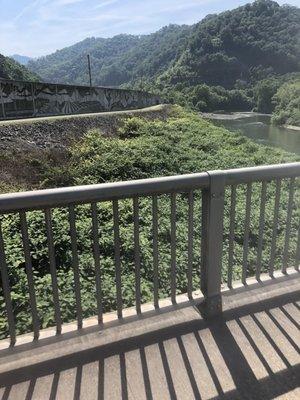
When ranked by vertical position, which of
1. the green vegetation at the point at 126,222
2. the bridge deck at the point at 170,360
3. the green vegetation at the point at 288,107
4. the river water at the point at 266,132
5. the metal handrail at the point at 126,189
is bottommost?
the river water at the point at 266,132

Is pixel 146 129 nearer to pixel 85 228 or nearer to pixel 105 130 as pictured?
pixel 105 130

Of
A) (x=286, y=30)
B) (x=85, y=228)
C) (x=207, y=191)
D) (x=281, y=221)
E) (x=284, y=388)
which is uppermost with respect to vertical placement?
(x=286, y=30)

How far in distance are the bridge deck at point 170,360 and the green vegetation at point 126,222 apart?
1209 millimetres

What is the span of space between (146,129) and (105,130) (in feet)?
8.99

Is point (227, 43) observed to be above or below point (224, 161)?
above

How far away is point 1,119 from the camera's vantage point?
2020cm

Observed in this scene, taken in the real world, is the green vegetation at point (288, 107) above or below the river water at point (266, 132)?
above

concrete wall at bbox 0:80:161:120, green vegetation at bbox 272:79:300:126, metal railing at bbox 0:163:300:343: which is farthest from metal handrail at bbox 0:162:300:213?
green vegetation at bbox 272:79:300:126

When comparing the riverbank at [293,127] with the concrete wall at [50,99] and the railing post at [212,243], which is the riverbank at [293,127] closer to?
the concrete wall at [50,99]

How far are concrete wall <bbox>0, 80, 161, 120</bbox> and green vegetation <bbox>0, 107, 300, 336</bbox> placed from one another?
4644 mm

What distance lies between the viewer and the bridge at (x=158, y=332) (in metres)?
2.34

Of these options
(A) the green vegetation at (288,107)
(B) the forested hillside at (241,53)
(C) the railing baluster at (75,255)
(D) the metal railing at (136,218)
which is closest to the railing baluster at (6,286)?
(D) the metal railing at (136,218)

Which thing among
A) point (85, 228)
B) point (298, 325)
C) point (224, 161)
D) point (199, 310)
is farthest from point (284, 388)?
point (224, 161)

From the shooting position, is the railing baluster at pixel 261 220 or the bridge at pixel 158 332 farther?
the railing baluster at pixel 261 220
